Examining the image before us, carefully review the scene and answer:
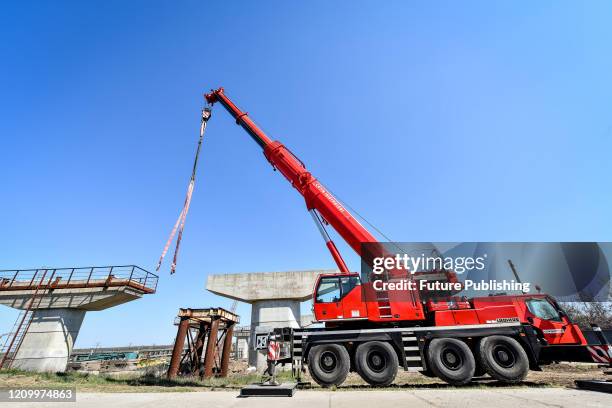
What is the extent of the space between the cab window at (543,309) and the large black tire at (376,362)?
4.54 m

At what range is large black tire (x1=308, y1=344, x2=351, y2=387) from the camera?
31.5 ft


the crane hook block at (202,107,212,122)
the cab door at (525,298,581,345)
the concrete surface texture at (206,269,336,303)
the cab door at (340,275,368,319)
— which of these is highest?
the crane hook block at (202,107,212,122)

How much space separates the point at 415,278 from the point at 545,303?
3962 mm

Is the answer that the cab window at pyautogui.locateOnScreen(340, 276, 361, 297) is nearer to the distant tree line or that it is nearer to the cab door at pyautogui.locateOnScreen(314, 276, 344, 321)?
the cab door at pyautogui.locateOnScreen(314, 276, 344, 321)

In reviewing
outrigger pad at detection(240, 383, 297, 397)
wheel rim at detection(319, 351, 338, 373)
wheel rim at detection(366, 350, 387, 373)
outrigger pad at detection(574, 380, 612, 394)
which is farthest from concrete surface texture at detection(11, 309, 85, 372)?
outrigger pad at detection(574, 380, 612, 394)

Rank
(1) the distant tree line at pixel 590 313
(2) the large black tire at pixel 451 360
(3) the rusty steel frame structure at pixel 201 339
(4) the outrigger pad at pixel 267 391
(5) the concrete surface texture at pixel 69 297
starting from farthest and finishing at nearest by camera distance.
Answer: (1) the distant tree line at pixel 590 313
(5) the concrete surface texture at pixel 69 297
(3) the rusty steel frame structure at pixel 201 339
(2) the large black tire at pixel 451 360
(4) the outrigger pad at pixel 267 391

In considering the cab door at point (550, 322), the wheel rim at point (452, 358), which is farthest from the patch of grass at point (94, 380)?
the cab door at point (550, 322)

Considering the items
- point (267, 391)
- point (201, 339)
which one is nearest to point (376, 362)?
point (267, 391)

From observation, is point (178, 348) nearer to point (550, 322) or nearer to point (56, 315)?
point (56, 315)

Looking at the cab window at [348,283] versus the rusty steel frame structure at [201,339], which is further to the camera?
the rusty steel frame structure at [201,339]

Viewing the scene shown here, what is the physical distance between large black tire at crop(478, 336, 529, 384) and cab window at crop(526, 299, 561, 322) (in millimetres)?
1231

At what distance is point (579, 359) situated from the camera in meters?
9.02

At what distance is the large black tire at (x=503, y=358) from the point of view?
356 inches

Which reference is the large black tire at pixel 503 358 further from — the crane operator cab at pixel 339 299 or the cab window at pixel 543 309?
the crane operator cab at pixel 339 299
